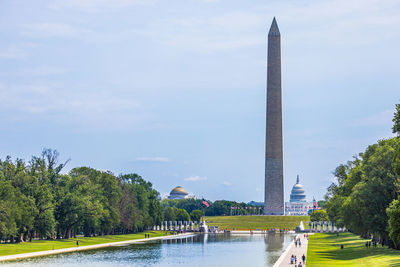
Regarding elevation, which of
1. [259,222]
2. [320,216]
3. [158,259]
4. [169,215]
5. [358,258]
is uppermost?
[169,215]

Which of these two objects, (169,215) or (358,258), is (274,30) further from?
(358,258)

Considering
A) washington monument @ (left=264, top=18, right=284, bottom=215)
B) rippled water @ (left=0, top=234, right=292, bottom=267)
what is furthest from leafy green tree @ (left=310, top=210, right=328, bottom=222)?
rippled water @ (left=0, top=234, right=292, bottom=267)

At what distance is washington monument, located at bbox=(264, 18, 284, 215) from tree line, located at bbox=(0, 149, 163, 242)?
3543 centimetres

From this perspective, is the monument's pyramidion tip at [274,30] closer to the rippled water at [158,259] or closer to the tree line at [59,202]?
the tree line at [59,202]

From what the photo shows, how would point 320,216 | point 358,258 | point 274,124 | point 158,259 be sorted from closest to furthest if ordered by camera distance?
1. point 358,258
2. point 158,259
3. point 320,216
4. point 274,124

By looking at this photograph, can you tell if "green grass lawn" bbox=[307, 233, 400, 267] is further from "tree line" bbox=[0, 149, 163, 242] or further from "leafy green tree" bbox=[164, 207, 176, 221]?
"leafy green tree" bbox=[164, 207, 176, 221]

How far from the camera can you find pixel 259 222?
131 metres

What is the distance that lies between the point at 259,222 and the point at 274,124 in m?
20.5

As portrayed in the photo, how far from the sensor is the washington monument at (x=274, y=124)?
415ft

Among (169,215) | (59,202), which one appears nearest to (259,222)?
(169,215)

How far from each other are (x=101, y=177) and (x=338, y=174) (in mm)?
34780

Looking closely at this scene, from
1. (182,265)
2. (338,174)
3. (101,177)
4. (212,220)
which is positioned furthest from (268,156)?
(182,265)

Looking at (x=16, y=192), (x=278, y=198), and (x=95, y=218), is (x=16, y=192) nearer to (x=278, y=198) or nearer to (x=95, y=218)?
(x=95, y=218)

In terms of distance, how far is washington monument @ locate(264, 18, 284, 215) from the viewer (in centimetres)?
12644
